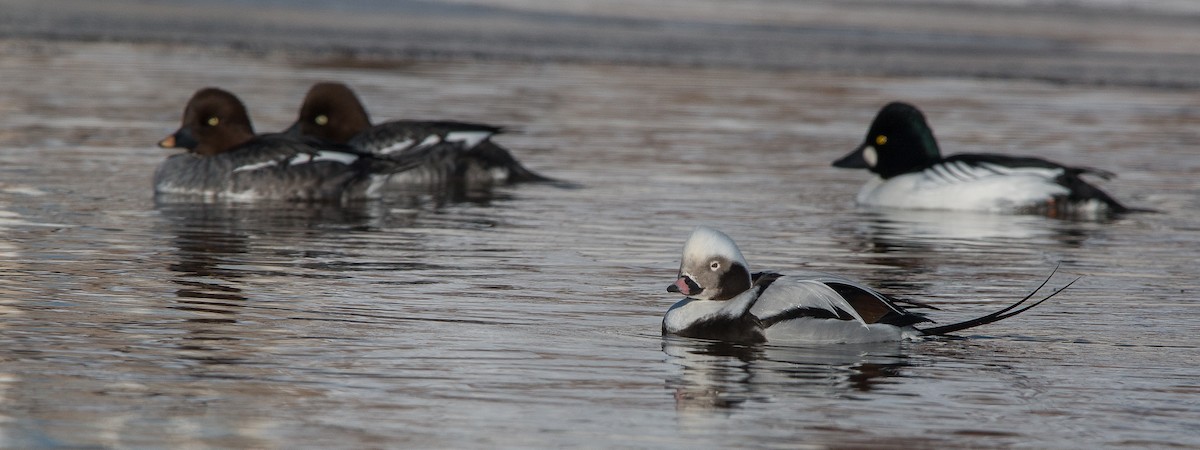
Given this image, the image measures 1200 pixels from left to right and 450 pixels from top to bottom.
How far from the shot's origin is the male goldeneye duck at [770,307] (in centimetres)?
759

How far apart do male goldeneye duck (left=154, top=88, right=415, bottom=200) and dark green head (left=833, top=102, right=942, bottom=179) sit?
372 cm

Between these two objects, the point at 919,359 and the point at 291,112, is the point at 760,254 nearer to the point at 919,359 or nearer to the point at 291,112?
the point at 919,359

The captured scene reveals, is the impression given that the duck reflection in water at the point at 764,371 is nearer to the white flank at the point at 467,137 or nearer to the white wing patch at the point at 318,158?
the white wing patch at the point at 318,158

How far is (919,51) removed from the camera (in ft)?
98.2

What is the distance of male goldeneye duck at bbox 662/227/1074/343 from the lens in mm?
7590

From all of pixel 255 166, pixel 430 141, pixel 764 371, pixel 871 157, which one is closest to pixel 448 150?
pixel 430 141

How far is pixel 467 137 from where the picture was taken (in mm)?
14992

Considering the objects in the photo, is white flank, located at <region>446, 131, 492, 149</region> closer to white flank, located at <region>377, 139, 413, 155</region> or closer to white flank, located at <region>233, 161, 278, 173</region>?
white flank, located at <region>377, 139, 413, 155</region>

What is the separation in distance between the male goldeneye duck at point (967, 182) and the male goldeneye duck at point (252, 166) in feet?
12.5

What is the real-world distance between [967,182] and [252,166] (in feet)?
17.1

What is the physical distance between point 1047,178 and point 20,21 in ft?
65.2

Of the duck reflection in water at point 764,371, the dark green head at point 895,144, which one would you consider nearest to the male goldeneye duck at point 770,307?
the duck reflection in water at point 764,371

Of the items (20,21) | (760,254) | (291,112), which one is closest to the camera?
(760,254)

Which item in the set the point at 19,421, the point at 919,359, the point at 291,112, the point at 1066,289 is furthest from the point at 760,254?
the point at 291,112
